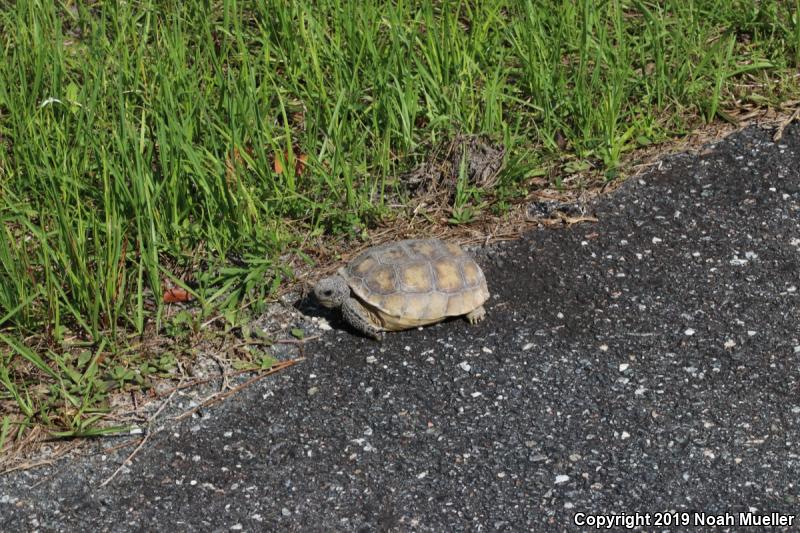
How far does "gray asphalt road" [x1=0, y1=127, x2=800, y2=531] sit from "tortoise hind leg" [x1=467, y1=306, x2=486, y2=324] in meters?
0.04

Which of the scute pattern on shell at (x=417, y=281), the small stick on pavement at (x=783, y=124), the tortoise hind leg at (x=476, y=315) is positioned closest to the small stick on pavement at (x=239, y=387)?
the scute pattern on shell at (x=417, y=281)

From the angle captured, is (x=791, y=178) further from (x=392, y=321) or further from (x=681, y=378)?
(x=392, y=321)

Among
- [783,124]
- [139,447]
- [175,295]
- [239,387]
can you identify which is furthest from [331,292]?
[783,124]

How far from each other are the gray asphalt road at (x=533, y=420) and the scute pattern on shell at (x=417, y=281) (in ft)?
0.40

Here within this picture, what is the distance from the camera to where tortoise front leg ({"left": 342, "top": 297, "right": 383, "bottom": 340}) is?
4.20 metres

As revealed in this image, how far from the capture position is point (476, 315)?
4.27 meters

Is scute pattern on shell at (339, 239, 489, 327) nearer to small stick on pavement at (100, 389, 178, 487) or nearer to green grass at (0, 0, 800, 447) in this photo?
green grass at (0, 0, 800, 447)

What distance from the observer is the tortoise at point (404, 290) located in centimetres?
418

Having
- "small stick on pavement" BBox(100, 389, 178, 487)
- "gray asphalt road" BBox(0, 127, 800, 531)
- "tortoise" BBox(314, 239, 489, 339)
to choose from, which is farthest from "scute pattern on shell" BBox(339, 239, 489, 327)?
"small stick on pavement" BBox(100, 389, 178, 487)

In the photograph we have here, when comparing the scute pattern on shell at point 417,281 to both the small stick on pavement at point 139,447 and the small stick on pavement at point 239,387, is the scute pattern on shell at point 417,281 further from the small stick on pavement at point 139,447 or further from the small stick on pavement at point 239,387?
the small stick on pavement at point 139,447

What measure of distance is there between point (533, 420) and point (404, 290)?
0.79 metres

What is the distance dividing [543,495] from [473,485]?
24cm

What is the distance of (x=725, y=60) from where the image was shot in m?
5.59

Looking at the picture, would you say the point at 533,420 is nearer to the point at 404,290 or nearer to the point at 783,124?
the point at 404,290
